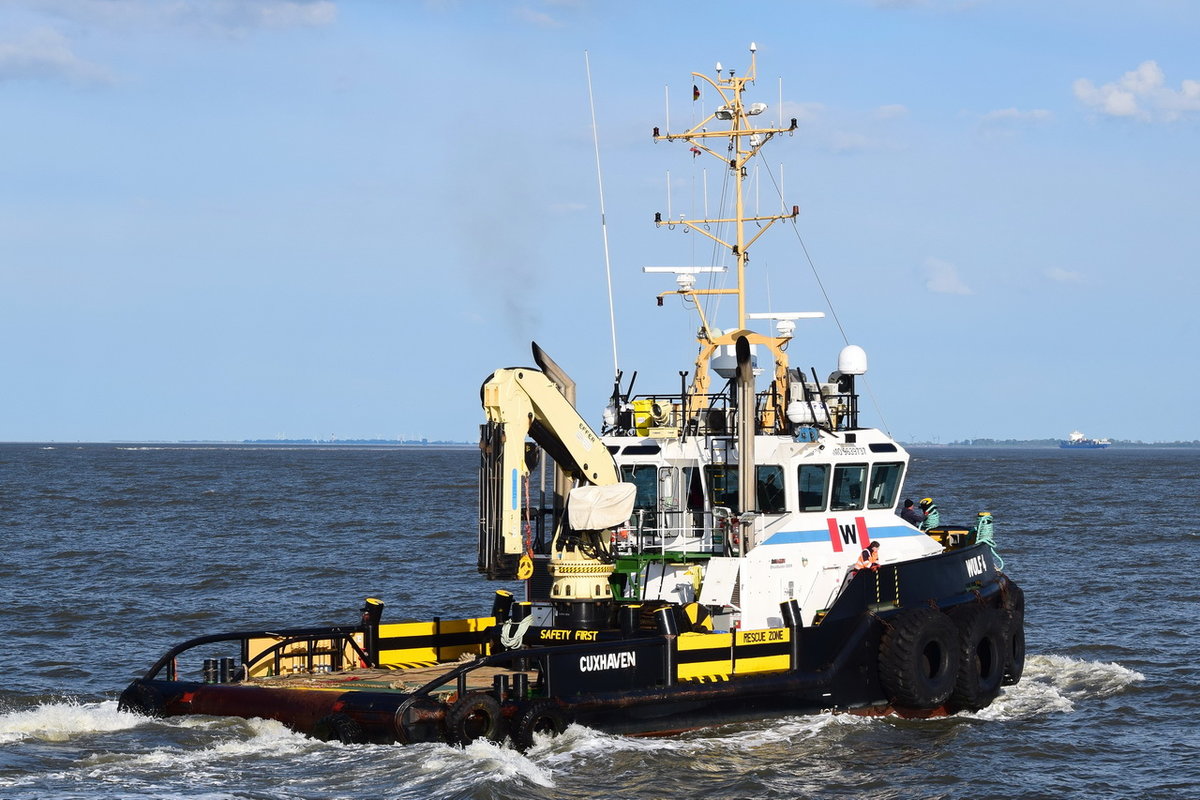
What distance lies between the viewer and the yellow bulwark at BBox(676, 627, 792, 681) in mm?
15031

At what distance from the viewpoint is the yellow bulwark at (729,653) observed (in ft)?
49.3

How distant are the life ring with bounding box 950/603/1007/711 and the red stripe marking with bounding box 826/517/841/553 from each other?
5.04 ft

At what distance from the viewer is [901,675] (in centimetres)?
1617

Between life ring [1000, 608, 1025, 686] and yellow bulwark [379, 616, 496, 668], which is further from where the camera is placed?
life ring [1000, 608, 1025, 686]

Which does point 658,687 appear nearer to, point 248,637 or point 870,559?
point 870,559

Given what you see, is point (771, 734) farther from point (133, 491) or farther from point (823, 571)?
point (133, 491)

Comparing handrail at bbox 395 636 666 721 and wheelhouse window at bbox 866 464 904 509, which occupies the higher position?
wheelhouse window at bbox 866 464 904 509

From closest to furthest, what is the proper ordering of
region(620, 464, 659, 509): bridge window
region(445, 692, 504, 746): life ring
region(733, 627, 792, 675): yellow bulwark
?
1. region(445, 692, 504, 746): life ring
2. region(733, 627, 792, 675): yellow bulwark
3. region(620, 464, 659, 509): bridge window

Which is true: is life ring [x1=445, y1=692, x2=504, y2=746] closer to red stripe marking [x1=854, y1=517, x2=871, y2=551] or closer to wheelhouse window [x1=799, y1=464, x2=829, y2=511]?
wheelhouse window [x1=799, y1=464, x2=829, y2=511]

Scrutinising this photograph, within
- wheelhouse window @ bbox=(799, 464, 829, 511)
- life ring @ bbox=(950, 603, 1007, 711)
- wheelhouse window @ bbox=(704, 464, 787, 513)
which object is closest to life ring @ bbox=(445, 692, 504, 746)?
wheelhouse window @ bbox=(704, 464, 787, 513)

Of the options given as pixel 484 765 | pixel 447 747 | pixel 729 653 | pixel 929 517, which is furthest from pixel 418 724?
pixel 929 517

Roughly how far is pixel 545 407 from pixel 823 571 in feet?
13.1

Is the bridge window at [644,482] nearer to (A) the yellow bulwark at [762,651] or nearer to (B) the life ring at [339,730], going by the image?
(A) the yellow bulwark at [762,651]

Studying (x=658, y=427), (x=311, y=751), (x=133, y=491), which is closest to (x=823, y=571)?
(x=658, y=427)
